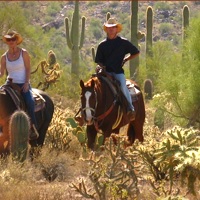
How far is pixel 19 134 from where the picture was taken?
40.2 feet

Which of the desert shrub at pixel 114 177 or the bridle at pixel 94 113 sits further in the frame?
→ the bridle at pixel 94 113

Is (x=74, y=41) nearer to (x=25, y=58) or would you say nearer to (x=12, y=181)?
(x=25, y=58)

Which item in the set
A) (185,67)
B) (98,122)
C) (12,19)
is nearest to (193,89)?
(185,67)

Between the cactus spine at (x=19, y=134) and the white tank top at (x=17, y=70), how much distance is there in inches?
47.1

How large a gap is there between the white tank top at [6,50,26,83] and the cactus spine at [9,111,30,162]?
3.92ft

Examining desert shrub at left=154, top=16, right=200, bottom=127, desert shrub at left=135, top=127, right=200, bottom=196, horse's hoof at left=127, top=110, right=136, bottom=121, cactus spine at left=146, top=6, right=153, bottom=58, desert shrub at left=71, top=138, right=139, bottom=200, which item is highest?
desert shrub at left=135, top=127, right=200, bottom=196

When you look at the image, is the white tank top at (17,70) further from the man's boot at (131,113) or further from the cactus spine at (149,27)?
the cactus spine at (149,27)

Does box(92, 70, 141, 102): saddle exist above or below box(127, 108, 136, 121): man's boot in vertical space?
above

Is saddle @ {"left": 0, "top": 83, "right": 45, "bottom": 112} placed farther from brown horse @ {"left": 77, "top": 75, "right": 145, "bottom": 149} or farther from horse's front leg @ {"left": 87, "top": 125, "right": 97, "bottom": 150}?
horse's front leg @ {"left": 87, "top": 125, "right": 97, "bottom": 150}

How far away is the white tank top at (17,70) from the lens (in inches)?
522

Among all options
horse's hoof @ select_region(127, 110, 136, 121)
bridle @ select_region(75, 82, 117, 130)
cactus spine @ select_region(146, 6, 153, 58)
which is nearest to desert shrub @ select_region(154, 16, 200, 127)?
horse's hoof @ select_region(127, 110, 136, 121)

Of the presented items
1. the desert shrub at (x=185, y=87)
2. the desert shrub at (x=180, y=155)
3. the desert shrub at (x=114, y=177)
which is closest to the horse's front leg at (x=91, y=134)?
the desert shrub at (x=180, y=155)

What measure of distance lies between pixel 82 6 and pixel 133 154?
86.7 metres

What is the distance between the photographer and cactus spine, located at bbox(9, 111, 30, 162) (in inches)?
477
